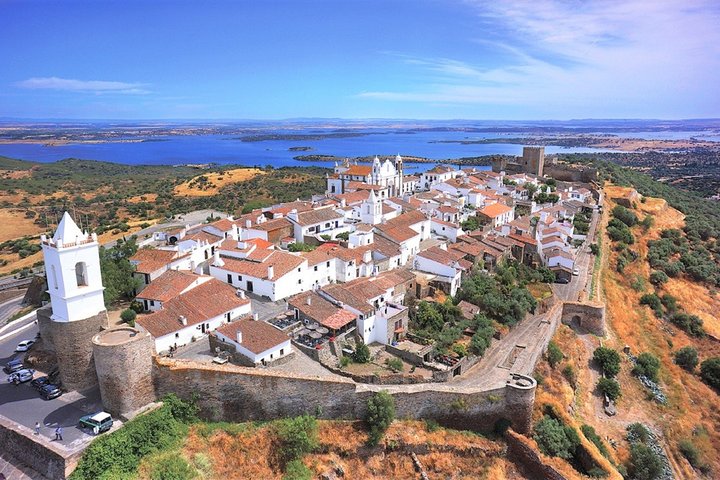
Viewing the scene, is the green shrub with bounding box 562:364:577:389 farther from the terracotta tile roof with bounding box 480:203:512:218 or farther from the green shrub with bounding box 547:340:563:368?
the terracotta tile roof with bounding box 480:203:512:218

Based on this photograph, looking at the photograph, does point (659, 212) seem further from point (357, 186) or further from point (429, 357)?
point (429, 357)

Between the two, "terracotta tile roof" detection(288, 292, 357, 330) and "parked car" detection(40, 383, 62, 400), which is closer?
"parked car" detection(40, 383, 62, 400)

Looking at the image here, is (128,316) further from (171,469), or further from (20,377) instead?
(171,469)

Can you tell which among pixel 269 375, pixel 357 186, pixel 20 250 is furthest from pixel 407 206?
pixel 20 250

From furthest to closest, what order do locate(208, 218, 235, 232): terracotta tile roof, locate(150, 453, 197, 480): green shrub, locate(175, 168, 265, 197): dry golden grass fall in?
1. locate(175, 168, 265, 197): dry golden grass
2. locate(208, 218, 235, 232): terracotta tile roof
3. locate(150, 453, 197, 480): green shrub

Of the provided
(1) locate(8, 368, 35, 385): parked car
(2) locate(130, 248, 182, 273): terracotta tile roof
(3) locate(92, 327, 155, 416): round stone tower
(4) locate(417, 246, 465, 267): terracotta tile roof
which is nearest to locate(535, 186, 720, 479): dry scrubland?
(4) locate(417, 246, 465, 267): terracotta tile roof

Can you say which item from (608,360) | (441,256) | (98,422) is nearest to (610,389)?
(608,360)

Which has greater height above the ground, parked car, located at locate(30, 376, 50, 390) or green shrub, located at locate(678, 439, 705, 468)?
parked car, located at locate(30, 376, 50, 390)

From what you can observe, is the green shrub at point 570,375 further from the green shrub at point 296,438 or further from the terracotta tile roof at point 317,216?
the terracotta tile roof at point 317,216
